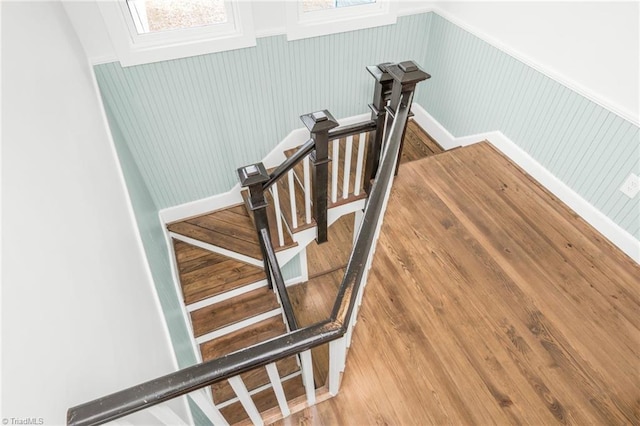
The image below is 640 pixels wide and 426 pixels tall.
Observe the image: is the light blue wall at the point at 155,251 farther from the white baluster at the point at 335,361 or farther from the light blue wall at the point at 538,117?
the light blue wall at the point at 538,117

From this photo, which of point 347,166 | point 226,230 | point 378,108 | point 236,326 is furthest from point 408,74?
point 236,326

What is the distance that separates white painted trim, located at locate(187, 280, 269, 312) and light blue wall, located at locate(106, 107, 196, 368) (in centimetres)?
25

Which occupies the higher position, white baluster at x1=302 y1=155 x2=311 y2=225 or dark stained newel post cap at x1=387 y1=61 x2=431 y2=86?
dark stained newel post cap at x1=387 y1=61 x2=431 y2=86

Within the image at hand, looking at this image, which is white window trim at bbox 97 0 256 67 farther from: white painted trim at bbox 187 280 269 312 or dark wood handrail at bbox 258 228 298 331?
white painted trim at bbox 187 280 269 312

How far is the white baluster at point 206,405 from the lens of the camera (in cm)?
101

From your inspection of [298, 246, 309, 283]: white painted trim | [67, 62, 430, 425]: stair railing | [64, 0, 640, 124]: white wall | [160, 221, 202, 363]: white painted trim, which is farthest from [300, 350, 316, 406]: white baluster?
[64, 0, 640, 124]: white wall

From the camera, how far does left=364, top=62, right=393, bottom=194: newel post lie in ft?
6.71

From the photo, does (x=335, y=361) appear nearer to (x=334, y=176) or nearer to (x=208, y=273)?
(x=334, y=176)

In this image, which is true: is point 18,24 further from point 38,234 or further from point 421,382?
point 421,382

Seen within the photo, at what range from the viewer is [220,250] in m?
3.26

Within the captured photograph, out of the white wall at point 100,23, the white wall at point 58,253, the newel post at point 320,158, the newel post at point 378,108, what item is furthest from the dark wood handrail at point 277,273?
the white wall at point 100,23

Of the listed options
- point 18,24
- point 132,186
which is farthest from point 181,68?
point 18,24

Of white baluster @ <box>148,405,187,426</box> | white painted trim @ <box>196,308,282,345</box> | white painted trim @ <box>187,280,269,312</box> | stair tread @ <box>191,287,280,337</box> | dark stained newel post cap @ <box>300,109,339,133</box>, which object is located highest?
dark stained newel post cap @ <box>300,109,339,133</box>

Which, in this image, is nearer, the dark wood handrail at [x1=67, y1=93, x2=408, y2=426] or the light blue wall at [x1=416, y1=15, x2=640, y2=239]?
the dark wood handrail at [x1=67, y1=93, x2=408, y2=426]
